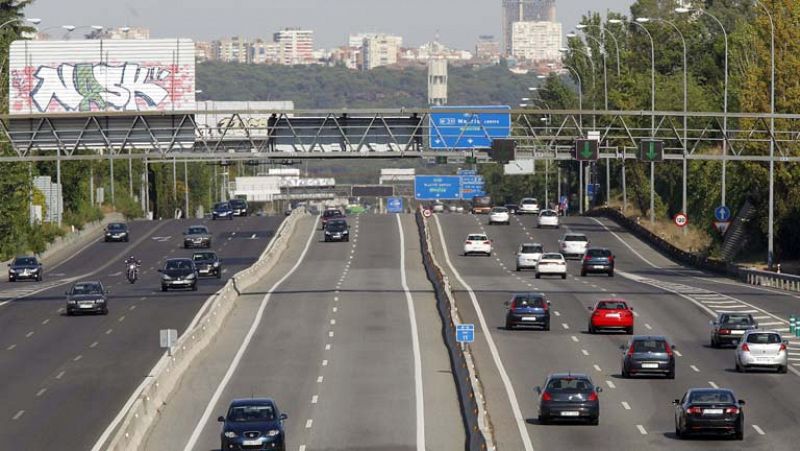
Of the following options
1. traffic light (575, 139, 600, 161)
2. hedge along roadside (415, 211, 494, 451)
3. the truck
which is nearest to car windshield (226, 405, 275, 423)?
hedge along roadside (415, 211, 494, 451)

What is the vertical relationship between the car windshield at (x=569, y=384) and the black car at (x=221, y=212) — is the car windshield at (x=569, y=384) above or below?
above

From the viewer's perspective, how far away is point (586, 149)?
76.5m

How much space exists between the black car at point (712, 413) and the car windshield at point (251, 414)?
878 cm

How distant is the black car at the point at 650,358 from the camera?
46.2m

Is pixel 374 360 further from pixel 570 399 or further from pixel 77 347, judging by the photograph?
pixel 570 399

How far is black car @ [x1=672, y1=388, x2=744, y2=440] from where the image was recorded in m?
35.9

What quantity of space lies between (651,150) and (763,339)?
27.7 m

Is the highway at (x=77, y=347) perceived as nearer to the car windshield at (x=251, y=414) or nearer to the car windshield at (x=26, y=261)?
the car windshield at (x=26, y=261)

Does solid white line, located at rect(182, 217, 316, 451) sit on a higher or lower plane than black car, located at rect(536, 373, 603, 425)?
lower

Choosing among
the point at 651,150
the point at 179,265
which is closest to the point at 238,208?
the point at 179,265

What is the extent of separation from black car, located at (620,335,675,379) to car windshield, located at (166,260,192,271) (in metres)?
34.3

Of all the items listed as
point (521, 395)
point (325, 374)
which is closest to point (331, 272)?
point (325, 374)

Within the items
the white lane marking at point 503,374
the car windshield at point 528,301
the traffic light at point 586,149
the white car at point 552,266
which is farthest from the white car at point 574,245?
the car windshield at point 528,301

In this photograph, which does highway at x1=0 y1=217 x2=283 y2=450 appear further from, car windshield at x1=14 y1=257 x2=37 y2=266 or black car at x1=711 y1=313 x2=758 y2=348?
black car at x1=711 y1=313 x2=758 y2=348
